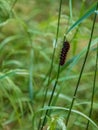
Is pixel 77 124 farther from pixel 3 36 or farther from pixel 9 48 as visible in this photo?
pixel 3 36

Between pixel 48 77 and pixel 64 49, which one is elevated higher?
pixel 64 49

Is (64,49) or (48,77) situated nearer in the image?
(64,49)

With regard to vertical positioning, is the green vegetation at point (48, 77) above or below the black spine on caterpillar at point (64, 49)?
below

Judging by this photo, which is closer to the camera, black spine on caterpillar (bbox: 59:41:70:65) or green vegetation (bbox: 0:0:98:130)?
black spine on caterpillar (bbox: 59:41:70:65)

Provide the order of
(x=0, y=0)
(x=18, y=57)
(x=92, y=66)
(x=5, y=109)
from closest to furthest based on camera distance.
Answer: (x=0, y=0)
(x=5, y=109)
(x=92, y=66)
(x=18, y=57)

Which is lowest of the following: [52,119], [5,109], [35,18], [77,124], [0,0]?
[35,18]

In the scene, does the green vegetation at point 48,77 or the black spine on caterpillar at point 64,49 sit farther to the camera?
the green vegetation at point 48,77

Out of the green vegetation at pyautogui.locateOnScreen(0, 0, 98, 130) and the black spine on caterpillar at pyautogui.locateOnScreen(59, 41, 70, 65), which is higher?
the black spine on caterpillar at pyautogui.locateOnScreen(59, 41, 70, 65)

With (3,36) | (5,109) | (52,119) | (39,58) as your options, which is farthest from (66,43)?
(3,36)
